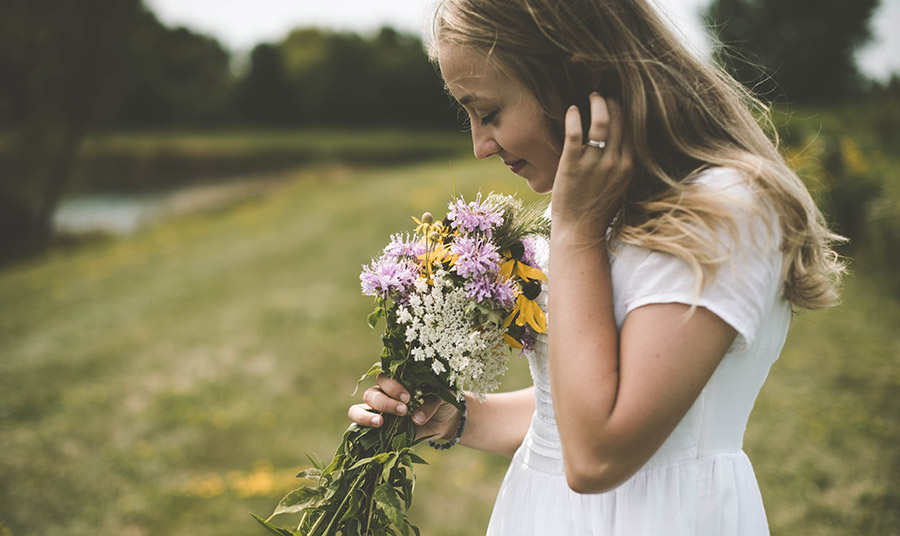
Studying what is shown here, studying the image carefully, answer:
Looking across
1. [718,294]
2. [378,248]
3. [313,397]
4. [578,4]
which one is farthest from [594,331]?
[378,248]

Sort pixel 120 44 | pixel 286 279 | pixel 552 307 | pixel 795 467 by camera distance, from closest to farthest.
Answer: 1. pixel 552 307
2. pixel 795 467
3. pixel 286 279
4. pixel 120 44

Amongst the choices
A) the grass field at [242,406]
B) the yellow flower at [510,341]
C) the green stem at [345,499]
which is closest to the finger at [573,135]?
the yellow flower at [510,341]

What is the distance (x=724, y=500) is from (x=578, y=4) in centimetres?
113

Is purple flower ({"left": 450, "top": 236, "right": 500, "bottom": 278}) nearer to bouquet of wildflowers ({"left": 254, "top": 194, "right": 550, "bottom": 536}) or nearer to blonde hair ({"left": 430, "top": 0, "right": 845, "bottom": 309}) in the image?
bouquet of wildflowers ({"left": 254, "top": 194, "right": 550, "bottom": 536})

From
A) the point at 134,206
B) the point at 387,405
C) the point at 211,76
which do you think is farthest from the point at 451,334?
the point at 211,76

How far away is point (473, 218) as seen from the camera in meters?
1.51

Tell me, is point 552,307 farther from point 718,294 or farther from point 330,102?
point 330,102

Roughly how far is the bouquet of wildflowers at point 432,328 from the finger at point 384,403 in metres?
0.05

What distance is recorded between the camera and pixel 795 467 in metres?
4.73

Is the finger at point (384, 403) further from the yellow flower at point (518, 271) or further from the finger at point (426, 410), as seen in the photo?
the yellow flower at point (518, 271)

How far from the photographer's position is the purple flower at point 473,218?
151 centimetres

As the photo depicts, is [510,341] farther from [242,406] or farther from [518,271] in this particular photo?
[242,406]

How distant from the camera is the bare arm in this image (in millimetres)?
1097

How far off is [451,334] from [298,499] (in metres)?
0.61
